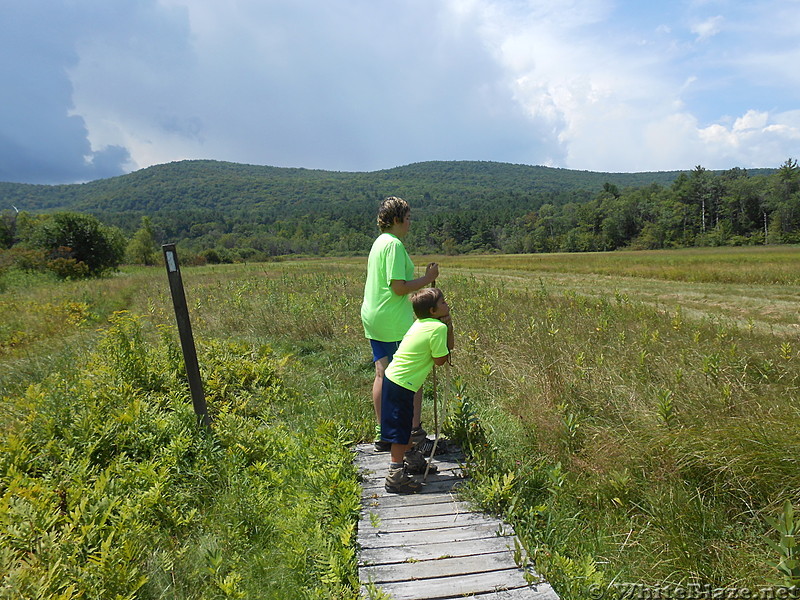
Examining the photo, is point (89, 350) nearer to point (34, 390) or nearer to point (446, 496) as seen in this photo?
point (34, 390)

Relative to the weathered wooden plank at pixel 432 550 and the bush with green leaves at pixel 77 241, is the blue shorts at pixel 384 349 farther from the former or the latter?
the bush with green leaves at pixel 77 241

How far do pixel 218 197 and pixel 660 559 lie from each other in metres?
212

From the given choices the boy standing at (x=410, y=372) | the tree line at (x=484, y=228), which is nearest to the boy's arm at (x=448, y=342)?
the boy standing at (x=410, y=372)

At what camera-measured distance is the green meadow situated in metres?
2.59

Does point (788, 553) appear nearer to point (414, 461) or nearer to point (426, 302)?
point (414, 461)

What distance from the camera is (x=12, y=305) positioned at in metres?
12.8

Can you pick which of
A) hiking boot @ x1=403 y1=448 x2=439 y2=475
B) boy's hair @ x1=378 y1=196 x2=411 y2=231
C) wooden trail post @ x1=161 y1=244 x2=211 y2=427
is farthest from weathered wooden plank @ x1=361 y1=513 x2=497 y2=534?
wooden trail post @ x1=161 y1=244 x2=211 y2=427

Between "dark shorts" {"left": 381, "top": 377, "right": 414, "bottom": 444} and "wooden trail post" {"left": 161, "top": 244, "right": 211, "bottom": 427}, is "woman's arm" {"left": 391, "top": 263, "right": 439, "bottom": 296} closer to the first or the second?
"dark shorts" {"left": 381, "top": 377, "right": 414, "bottom": 444}

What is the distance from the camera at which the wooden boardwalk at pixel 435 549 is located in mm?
2346

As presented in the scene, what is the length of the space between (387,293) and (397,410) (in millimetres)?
910

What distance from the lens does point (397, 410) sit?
3342 mm

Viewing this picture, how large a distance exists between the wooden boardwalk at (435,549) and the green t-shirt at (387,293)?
121 centimetres

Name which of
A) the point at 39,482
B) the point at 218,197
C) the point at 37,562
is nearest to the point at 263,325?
the point at 39,482

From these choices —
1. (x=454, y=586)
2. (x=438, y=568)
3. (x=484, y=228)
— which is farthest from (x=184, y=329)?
(x=484, y=228)
